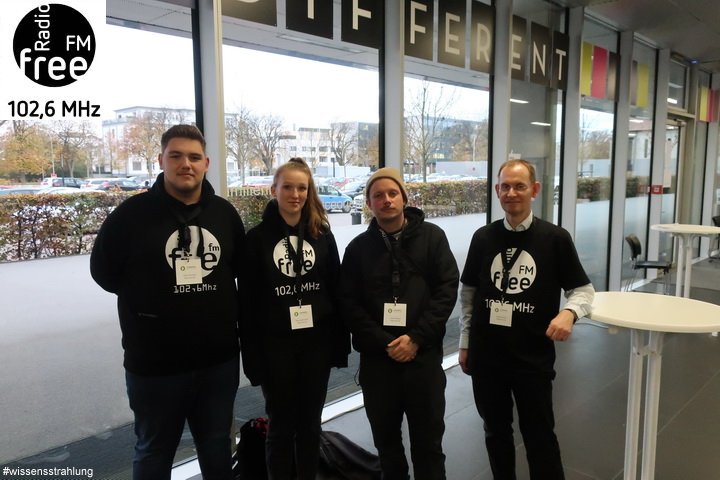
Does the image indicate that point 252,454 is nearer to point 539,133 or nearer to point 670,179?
point 539,133

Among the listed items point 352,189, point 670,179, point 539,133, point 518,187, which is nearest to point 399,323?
point 518,187

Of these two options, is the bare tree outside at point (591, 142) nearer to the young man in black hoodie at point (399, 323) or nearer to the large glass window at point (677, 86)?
the large glass window at point (677, 86)

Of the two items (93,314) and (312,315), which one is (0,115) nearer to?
(93,314)

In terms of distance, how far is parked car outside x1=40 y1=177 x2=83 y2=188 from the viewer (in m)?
2.29

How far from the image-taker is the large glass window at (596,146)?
540cm

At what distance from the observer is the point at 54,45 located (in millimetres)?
2092

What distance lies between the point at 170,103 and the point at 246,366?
1426 millimetres

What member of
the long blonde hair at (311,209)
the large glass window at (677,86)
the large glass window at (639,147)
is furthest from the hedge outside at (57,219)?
the large glass window at (677,86)

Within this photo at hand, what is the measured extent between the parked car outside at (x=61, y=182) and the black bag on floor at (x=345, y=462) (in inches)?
67.8

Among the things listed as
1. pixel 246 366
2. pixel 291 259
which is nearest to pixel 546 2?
pixel 291 259

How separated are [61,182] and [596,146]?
5641 millimetres

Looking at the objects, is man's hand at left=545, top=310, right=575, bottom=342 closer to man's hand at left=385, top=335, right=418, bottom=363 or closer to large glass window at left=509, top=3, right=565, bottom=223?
man's hand at left=385, top=335, right=418, bottom=363

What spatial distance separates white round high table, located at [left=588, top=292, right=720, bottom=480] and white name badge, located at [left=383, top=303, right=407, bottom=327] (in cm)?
76

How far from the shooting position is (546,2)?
15.6 ft
